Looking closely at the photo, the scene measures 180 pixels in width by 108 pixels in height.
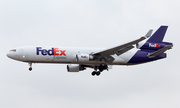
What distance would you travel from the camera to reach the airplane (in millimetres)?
62625

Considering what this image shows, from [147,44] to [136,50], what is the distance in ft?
6.83

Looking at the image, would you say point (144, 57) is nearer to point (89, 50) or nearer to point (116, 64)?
point (116, 64)

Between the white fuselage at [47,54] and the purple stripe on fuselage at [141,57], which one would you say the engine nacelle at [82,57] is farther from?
the purple stripe on fuselage at [141,57]

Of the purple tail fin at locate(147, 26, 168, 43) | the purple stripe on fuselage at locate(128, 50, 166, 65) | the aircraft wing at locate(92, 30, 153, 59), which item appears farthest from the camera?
the purple tail fin at locate(147, 26, 168, 43)

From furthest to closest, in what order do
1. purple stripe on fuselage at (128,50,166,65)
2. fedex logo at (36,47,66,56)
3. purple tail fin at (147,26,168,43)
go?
purple tail fin at (147,26,168,43)
purple stripe on fuselage at (128,50,166,65)
fedex logo at (36,47,66,56)

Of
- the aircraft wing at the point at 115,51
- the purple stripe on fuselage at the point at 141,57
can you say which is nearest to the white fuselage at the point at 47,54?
the aircraft wing at the point at 115,51

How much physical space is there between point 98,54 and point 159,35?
11712 mm

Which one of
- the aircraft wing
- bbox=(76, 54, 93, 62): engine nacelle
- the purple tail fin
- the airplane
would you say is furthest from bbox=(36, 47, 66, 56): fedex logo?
the purple tail fin

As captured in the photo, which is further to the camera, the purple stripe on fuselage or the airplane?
the purple stripe on fuselage

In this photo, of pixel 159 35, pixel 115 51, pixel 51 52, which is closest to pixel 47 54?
pixel 51 52

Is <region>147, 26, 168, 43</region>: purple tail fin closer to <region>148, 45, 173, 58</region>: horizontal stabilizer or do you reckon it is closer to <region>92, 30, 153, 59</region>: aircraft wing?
<region>148, 45, 173, 58</region>: horizontal stabilizer

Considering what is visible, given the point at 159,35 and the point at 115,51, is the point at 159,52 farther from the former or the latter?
the point at 115,51

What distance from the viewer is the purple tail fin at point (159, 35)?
222ft

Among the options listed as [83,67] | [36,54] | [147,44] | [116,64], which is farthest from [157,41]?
[36,54]
